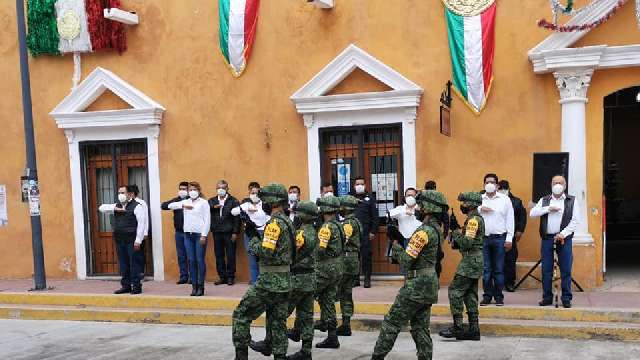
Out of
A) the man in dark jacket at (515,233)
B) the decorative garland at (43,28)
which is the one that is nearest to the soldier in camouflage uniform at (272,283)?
the man in dark jacket at (515,233)

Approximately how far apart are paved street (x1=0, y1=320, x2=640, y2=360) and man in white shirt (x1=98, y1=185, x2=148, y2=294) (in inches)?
53.1

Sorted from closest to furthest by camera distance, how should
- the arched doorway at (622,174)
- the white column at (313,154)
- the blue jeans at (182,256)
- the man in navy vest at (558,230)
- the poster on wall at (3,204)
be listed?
the man in navy vest at (558,230) → the white column at (313,154) → the blue jeans at (182,256) → the poster on wall at (3,204) → the arched doorway at (622,174)

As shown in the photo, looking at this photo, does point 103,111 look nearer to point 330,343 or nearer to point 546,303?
point 330,343

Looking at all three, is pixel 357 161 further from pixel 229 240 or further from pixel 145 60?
pixel 145 60

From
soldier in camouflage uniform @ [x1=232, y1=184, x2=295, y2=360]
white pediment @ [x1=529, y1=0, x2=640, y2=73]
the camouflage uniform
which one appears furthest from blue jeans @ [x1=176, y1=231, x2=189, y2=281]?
white pediment @ [x1=529, y1=0, x2=640, y2=73]

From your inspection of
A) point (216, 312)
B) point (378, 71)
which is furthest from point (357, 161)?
point (216, 312)

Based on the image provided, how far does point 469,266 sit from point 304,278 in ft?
6.66

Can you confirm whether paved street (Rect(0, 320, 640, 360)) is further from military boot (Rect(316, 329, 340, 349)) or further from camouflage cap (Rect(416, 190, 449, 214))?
camouflage cap (Rect(416, 190, 449, 214))

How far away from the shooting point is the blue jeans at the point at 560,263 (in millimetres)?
8977

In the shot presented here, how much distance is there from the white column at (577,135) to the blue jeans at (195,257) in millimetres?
5993

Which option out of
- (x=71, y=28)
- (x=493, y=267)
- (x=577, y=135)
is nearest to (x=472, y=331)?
(x=493, y=267)

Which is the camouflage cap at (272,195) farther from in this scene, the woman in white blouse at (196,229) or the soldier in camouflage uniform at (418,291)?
the woman in white blouse at (196,229)

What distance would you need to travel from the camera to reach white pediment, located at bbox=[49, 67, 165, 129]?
12.6m

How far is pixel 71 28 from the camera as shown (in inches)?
513
